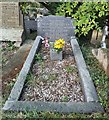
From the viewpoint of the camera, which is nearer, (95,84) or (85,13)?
(95,84)

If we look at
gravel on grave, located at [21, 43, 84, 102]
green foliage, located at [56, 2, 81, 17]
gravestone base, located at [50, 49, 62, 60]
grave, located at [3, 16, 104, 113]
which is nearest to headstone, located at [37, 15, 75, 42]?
green foliage, located at [56, 2, 81, 17]

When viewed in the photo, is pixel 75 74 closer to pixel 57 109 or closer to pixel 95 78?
pixel 95 78

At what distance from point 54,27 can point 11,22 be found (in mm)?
975

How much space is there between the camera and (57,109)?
11.1 feet

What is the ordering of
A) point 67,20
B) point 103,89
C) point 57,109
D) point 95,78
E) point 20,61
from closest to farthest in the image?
point 57,109
point 103,89
point 95,78
point 20,61
point 67,20

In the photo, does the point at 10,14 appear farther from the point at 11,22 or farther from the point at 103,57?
the point at 103,57

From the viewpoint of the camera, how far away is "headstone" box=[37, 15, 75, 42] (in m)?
6.51

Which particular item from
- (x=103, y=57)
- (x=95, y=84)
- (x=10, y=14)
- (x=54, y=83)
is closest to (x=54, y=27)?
(x=10, y=14)

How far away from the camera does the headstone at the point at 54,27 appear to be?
21.4 feet

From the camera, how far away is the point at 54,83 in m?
4.23

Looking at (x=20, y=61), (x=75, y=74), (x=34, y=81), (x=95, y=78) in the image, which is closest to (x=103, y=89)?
(x=95, y=78)

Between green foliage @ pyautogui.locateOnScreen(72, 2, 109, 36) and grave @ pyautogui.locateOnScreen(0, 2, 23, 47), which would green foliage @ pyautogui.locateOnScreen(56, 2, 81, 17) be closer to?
green foliage @ pyautogui.locateOnScreen(72, 2, 109, 36)

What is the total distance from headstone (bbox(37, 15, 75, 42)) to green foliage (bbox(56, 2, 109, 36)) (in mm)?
183

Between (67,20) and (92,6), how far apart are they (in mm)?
1182
